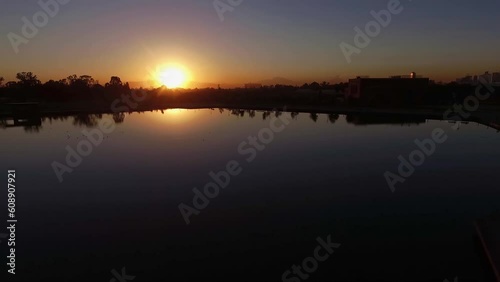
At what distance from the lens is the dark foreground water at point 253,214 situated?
23.6 ft

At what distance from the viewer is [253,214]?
9.81 meters

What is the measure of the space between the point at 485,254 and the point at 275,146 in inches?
516

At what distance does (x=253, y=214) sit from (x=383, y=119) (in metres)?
25.3

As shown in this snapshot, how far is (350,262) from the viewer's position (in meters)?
7.33

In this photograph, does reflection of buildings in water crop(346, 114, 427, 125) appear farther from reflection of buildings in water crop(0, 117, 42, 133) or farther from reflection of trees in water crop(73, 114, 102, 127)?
reflection of buildings in water crop(0, 117, 42, 133)

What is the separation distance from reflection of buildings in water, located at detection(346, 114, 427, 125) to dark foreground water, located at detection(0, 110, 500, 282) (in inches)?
394

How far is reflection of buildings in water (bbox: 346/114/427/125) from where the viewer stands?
2902 centimetres

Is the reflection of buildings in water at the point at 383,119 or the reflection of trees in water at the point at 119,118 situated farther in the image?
the reflection of trees in water at the point at 119,118

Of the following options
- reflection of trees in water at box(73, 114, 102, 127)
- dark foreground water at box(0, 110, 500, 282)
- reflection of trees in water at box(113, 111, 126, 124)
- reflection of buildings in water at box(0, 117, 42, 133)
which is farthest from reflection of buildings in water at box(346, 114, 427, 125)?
reflection of buildings in water at box(0, 117, 42, 133)

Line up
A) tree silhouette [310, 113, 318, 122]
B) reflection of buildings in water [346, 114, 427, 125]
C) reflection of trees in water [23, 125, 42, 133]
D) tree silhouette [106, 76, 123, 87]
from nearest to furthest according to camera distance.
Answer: reflection of trees in water [23, 125, 42, 133] < reflection of buildings in water [346, 114, 427, 125] < tree silhouette [310, 113, 318, 122] < tree silhouette [106, 76, 123, 87]

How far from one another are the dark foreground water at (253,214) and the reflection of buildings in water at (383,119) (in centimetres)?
1001

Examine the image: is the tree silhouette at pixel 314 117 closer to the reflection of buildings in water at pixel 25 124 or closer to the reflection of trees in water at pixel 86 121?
the reflection of trees in water at pixel 86 121

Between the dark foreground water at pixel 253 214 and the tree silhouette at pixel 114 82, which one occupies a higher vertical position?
the tree silhouette at pixel 114 82

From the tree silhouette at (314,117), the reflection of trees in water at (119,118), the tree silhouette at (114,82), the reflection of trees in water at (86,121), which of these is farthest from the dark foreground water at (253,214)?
the tree silhouette at (114,82)
